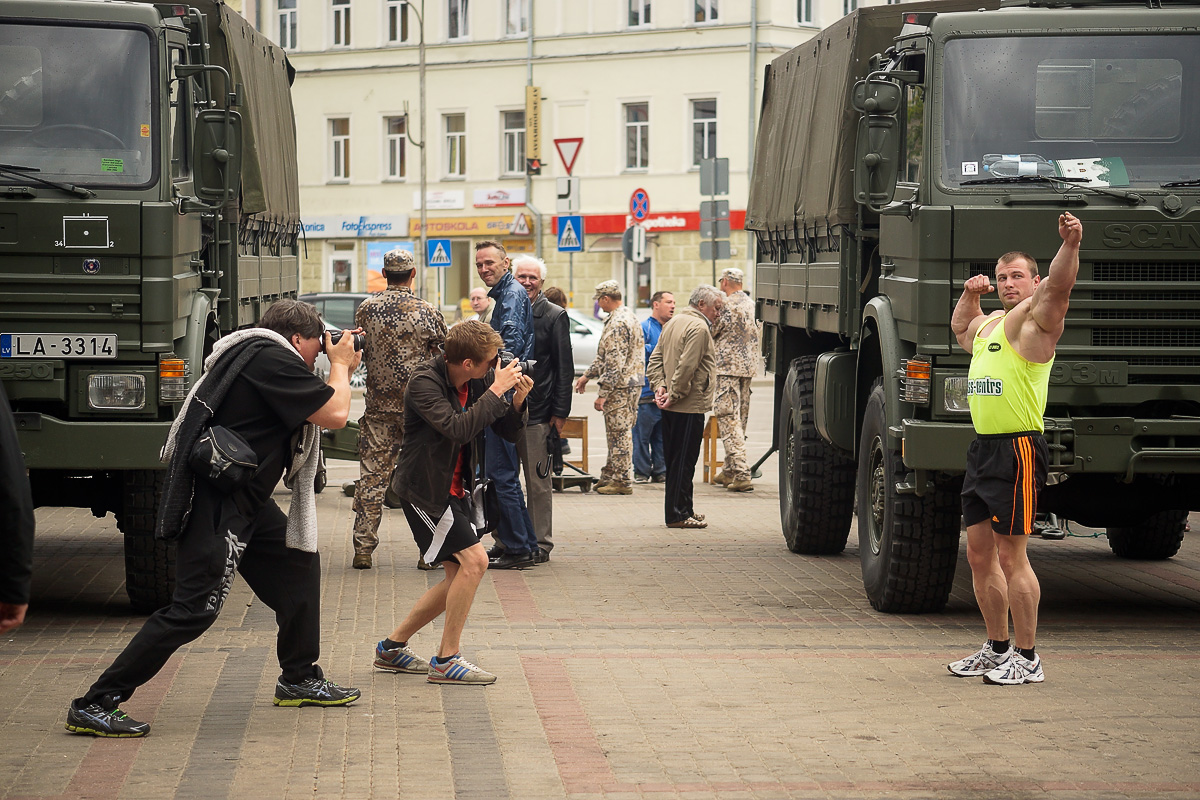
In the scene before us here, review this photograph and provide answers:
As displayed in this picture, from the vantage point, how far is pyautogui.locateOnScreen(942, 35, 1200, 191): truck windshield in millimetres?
8867

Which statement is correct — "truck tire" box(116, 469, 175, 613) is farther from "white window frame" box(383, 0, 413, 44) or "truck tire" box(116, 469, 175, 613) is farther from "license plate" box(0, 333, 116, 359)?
"white window frame" box(383, 0, 413, 44)

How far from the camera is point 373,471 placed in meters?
11.2

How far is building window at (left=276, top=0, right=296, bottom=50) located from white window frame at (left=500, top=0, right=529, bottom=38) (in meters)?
6.87

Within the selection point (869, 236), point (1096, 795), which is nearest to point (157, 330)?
point (869, 236)

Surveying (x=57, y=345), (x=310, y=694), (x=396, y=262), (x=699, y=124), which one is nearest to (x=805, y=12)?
(x=699, y=124)

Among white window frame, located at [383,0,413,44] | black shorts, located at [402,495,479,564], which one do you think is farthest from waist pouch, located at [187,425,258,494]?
white window frame, located at [383,0,413,44]

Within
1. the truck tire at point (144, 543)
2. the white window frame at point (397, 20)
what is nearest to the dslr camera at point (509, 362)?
the truck tire at point (144, 543)

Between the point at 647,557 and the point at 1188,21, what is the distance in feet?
16.4

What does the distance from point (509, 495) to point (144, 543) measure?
9.33ft

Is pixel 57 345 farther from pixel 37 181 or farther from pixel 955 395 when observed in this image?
pixel 955 395

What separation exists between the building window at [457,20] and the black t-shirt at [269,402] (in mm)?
41667

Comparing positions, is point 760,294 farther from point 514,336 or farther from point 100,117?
point 100,117

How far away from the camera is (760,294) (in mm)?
13836

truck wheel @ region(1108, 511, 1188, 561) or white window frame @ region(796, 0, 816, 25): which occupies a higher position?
white window frame @ region(796, 0, 816, 25)
